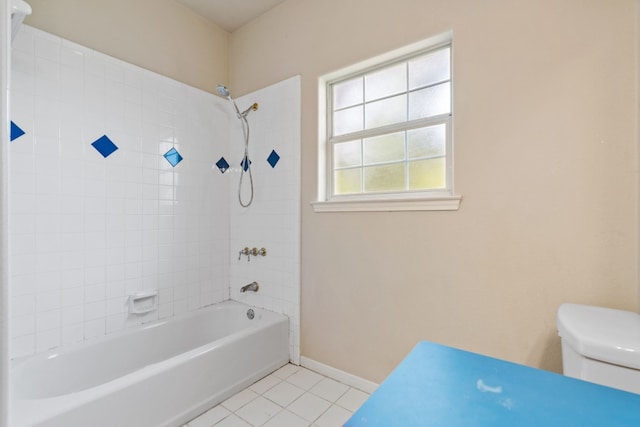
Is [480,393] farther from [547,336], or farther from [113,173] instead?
[113,173]

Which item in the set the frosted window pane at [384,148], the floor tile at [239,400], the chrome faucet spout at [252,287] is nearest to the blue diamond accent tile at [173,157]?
the chrome faucet spout at [252,287]

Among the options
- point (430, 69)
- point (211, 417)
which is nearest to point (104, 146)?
point (211, 417)

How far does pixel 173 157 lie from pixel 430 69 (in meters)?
1.94

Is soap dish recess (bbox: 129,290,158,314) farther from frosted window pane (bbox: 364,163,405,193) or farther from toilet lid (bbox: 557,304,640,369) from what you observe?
toilet lid (bbox: 557,304,640,369)

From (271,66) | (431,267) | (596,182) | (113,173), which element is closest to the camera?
(596,182)

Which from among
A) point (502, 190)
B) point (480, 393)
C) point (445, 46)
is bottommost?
point (480, 393)

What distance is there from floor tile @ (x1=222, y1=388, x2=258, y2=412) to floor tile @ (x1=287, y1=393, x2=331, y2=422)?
27cm

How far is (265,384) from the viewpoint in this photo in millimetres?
2023

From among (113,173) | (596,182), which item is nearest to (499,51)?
(596,182)

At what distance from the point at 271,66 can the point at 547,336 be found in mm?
2534

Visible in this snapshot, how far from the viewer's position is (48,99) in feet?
5.72

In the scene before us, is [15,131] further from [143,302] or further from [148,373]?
[148,373]

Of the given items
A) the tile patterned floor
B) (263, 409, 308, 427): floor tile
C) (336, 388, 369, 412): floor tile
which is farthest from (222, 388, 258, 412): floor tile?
(336, 388, 369, 412): floor tile

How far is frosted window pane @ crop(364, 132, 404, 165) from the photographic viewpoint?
1.93 m
